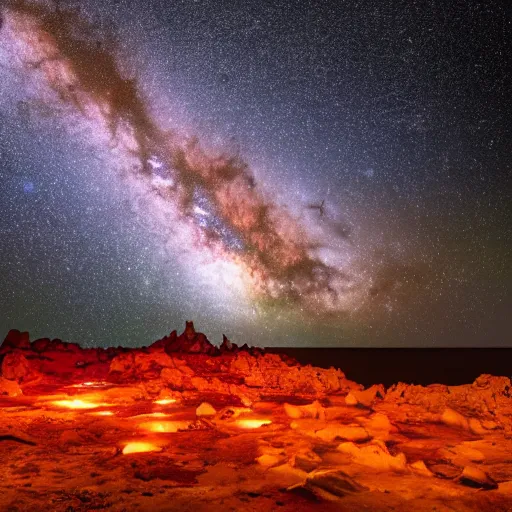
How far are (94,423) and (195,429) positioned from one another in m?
2.79

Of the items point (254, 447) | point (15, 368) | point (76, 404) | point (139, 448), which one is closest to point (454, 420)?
point (254, 447)

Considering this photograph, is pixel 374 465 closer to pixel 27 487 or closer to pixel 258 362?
pixel 27 487

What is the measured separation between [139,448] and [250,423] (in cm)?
376

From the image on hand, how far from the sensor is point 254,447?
377 inches

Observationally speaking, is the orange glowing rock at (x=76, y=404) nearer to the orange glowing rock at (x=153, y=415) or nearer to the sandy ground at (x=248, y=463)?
the sandy ground at (x=248, y=463)

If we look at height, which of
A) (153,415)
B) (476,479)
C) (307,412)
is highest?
(307,412)

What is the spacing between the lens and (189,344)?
106 feet

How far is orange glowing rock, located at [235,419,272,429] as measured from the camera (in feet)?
39.0

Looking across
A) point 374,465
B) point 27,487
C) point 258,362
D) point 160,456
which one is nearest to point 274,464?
point 374,465

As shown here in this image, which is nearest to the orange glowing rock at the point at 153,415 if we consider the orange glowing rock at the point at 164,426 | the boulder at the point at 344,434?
the orange glowing rock at the point at 164,426

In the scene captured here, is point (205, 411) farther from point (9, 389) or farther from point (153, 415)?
point (9, 389)

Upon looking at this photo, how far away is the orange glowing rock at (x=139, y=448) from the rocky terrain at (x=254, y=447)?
0.03m

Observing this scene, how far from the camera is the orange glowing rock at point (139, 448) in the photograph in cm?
910

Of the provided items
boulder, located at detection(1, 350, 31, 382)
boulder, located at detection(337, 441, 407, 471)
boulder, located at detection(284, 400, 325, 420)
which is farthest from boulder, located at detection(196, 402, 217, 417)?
boulder, located at detection(1, 350, 31, 382)
